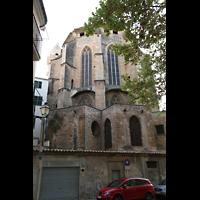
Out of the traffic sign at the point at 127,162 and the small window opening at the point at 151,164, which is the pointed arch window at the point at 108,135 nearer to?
the small window opening at the point at 151,164

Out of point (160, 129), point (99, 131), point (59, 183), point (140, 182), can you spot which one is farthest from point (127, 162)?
point (160, 129)

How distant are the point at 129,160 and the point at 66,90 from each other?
589 inches

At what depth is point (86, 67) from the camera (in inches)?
1052

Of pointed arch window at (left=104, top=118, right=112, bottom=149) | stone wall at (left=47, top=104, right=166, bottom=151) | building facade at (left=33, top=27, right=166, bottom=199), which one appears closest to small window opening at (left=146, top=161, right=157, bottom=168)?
building facade at (left=33, top=27, right=166, bottom=199)

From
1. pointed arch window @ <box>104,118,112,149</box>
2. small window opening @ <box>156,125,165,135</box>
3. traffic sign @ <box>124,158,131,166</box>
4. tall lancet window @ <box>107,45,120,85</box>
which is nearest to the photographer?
traffic sign @ <box>124,158,131,166</box>

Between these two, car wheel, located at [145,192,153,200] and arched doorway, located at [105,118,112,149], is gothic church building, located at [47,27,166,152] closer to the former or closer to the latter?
arched doorway, located at [105,118,112,149]

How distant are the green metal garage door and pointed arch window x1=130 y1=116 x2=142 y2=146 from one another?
9445 millimetres

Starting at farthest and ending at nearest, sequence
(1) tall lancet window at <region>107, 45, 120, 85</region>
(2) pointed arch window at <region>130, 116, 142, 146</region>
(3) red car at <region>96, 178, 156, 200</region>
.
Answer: (1) tall lancet window at <region>107, 45, 120, 85</region> < (2) pointed arch window at <region>130, 116, 142, 146</region> < (3) red car at <region>96, 178, 156, 200</region>

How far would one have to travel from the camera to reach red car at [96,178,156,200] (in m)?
7.80

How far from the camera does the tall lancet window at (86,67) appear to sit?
2584 centimetres

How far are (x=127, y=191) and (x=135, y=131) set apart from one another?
35.8ft

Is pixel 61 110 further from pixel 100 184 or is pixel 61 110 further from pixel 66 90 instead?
pixel 100 184
